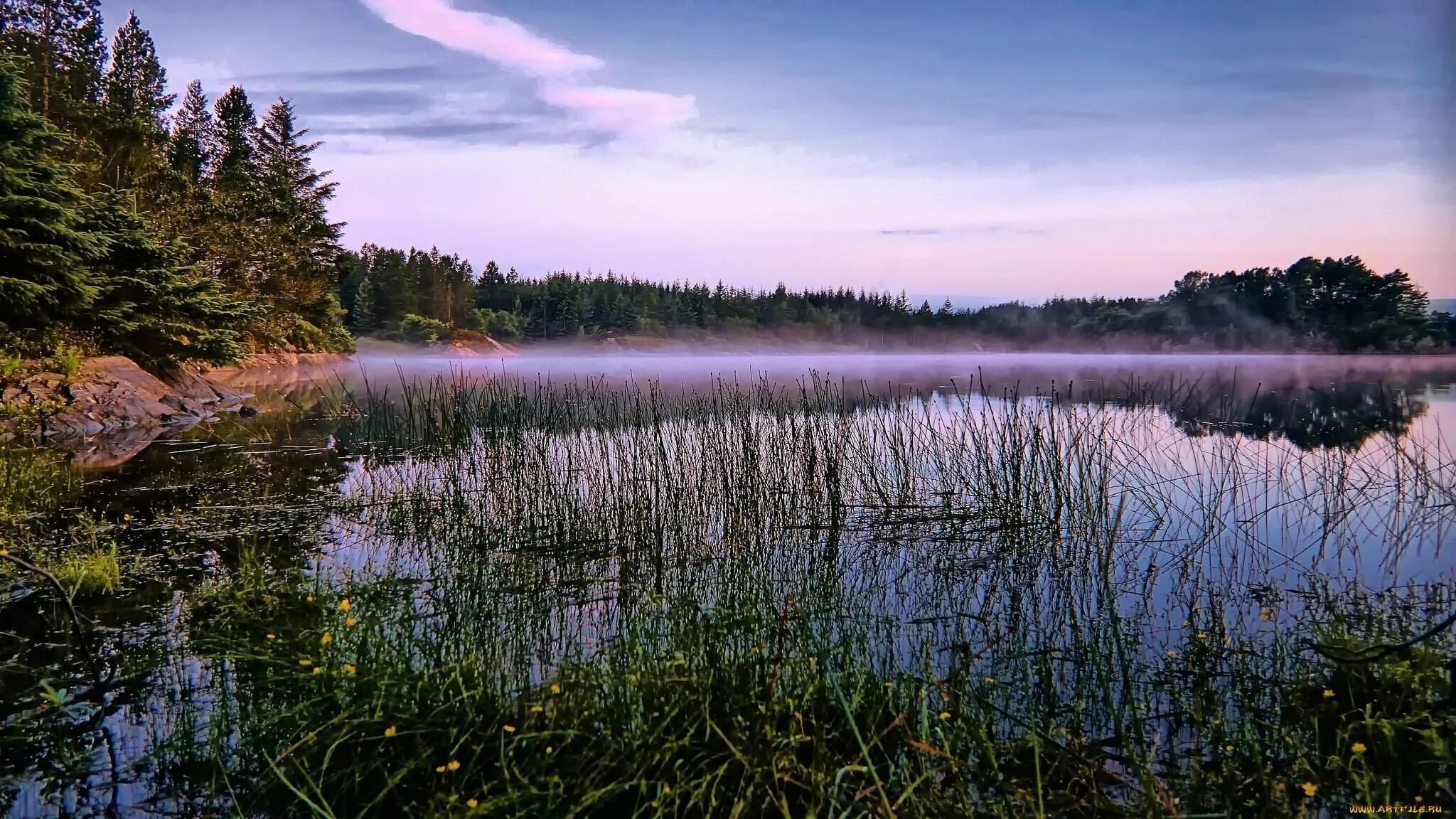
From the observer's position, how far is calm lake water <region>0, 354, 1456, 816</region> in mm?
3160

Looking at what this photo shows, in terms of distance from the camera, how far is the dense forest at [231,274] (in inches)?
477

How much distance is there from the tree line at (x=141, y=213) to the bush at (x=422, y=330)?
18322 mm

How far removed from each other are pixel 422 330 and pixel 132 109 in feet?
97.4

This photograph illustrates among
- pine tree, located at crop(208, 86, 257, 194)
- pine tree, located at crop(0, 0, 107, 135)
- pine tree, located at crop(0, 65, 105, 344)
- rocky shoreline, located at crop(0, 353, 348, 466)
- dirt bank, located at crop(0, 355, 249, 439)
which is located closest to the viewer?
rocky shoreline, located at crop(0, 353, 348, 466)

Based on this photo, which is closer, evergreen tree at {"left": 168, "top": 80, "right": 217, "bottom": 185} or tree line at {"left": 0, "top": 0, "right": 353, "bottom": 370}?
tree line at {"left": 0, "top": 0, "right": 353, "bottom": 370}

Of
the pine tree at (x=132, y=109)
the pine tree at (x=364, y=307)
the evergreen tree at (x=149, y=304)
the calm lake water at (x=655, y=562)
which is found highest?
the pine tree at (x=132, y=109)

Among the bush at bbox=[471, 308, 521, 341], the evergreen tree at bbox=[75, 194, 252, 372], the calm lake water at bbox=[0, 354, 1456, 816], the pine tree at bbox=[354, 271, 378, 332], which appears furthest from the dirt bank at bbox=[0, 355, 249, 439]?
the bush at bbox=[471, 308, 521, 341]

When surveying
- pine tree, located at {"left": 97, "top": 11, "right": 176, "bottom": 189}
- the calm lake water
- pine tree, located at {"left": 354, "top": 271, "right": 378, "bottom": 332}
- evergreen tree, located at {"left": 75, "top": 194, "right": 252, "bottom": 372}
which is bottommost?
the calm lake water

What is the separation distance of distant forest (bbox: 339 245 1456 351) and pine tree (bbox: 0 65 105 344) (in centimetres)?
2565

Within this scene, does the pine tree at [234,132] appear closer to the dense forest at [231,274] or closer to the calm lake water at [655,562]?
the dense forest at [231,274]

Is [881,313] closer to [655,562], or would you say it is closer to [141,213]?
[141,213]

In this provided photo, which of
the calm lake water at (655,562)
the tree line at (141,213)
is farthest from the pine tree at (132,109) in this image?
the calm lake water at (655,562)

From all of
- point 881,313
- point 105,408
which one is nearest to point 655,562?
point 105,408

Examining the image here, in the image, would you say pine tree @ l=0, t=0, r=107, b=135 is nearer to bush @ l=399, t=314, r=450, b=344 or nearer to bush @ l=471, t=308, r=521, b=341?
bush @ l=399, t=314, r=450, b=344
